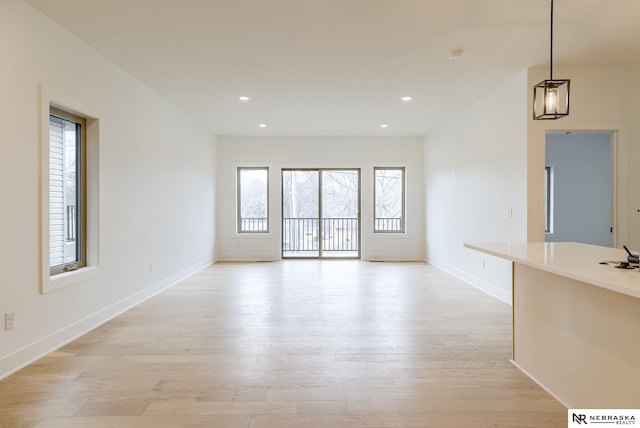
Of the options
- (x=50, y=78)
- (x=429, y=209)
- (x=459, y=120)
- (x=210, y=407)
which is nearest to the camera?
(x=210, y=407)

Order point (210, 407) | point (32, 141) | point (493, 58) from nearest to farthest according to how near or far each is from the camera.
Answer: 1. point (210, 407)
2. point (32, 141)
3. point (493, 58)

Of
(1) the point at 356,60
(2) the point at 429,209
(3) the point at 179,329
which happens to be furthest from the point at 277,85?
(2) the point at 429,209

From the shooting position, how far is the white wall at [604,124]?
4184 mm

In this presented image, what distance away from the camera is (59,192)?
3.43 metres

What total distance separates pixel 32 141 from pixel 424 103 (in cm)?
473

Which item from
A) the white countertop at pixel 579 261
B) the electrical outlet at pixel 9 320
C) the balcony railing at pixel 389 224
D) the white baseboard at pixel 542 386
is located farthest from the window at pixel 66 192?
the balcony railing at pixel 389 224

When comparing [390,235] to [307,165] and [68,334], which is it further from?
[68,334]

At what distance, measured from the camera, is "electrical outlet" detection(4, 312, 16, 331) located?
2.63 m

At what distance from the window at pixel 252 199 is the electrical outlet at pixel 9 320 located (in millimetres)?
5731

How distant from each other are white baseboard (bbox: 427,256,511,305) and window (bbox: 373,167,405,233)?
4.01 ft

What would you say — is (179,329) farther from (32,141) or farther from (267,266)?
(267,266)

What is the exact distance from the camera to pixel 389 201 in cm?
848

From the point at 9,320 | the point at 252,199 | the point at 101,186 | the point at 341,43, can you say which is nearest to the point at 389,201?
the point at 252,199

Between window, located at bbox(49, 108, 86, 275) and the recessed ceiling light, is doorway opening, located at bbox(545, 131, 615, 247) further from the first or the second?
window, located at bbox(49, 108, 86, 275)
